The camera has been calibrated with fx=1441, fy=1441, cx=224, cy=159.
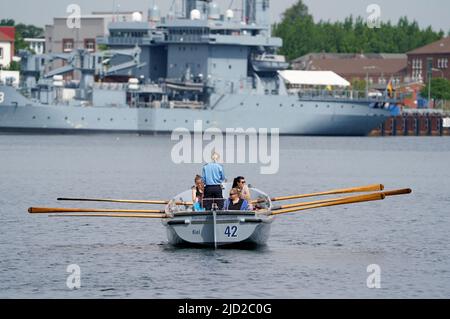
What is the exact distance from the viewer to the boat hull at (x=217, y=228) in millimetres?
33656

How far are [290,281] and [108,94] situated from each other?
3282 inches

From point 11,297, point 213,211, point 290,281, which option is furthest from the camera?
point 213,211

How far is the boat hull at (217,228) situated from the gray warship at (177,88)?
77.8 meters

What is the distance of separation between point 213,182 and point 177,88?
267ft

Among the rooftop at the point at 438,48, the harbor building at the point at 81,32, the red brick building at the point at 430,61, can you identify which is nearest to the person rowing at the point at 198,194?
the harbor building at the point at 81,32

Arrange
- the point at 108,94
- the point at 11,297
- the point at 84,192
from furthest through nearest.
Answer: the point at 108,94, the point at 84,192, the point at 11,297

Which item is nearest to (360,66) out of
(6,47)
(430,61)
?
(430,61)

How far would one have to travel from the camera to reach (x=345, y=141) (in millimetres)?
116375

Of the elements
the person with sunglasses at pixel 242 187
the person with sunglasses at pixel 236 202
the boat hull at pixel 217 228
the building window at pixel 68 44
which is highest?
the building window at pixel 68 44

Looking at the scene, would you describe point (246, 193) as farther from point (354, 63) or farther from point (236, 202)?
point (354, 63)

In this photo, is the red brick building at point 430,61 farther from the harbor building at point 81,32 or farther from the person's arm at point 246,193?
the person's arm at point 246,193

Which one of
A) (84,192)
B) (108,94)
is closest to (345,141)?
(108,94)

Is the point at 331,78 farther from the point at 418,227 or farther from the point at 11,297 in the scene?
the point at 11,297

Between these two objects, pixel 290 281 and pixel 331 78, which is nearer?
pixel 290 281
